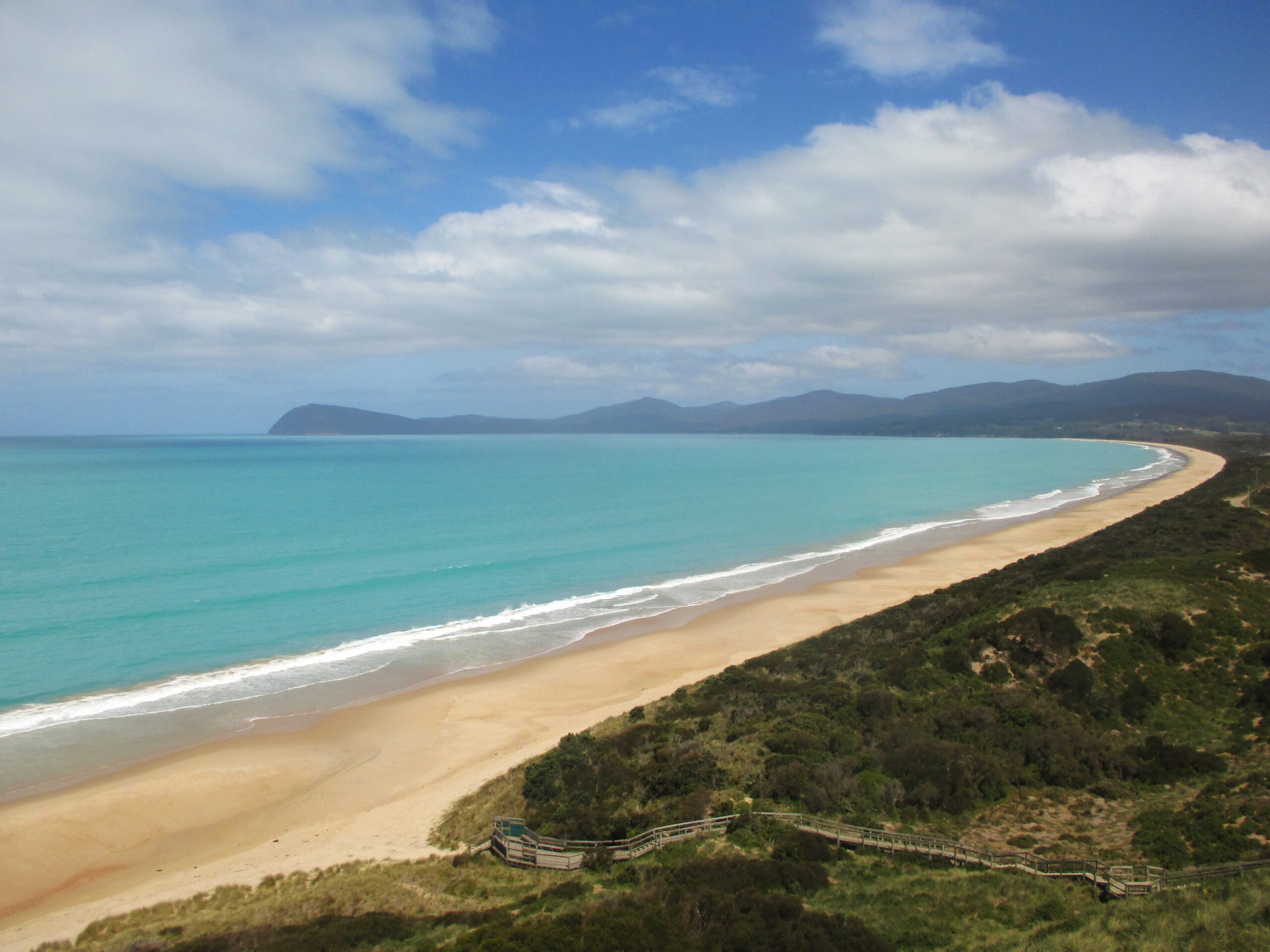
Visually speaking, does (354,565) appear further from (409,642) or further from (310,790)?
(310,790)

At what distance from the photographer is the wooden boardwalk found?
33.6 ft

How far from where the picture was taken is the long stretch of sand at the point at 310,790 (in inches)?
533

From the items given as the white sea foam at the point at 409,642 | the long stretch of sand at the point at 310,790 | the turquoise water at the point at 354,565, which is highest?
the turquoise water at the point at 354,565

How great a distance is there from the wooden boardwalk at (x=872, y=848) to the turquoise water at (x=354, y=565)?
1260cm


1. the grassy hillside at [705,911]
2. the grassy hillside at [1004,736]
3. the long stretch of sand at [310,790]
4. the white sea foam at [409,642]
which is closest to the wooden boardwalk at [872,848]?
the grassy hillside at [705,911]

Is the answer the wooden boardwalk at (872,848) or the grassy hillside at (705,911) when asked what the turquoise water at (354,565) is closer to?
the grassy hillside at (705,911)

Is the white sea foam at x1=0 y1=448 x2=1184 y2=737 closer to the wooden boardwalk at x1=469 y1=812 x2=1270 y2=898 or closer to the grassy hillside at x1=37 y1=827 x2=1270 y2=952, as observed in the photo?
the grassy hillside at x1=37 y1=827 x2=1270 y2=952

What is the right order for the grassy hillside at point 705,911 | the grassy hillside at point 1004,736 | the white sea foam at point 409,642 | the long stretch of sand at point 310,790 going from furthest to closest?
the white sea foam at point 409,642, the long stretch of sand at point 310,790, the grassy hillside at point 1004,736, the grassy hillside at point 705,911

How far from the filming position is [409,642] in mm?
28594

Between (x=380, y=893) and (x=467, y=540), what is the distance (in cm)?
3983

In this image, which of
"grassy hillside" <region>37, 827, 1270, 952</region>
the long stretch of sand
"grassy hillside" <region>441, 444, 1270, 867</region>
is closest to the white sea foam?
the long stretch of sand

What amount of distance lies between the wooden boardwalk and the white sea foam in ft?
45.6

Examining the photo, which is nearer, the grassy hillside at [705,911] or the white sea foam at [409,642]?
the grassy hillside at [705,911]

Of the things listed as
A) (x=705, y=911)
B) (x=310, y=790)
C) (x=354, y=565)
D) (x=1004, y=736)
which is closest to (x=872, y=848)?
(x=705, y=911)
